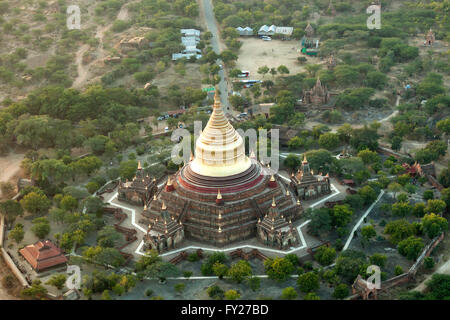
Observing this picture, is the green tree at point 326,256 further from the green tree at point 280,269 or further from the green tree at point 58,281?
the green tree at point 58,281

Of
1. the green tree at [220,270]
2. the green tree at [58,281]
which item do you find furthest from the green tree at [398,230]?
the green tree at [58,281]

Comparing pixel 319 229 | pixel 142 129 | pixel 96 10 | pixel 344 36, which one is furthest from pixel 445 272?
pixel 96 10

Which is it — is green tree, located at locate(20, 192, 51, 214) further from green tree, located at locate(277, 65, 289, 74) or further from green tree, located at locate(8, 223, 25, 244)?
green tree, located at locate(277, 65, 289, 74)

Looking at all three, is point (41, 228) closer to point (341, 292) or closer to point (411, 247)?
point (341, 292)

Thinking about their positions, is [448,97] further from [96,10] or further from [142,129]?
[96,10]

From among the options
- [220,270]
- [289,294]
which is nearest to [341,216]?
[289,294]

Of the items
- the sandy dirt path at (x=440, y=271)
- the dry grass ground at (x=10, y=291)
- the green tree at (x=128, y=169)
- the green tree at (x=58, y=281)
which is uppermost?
the green tree at (x=128, y=169)

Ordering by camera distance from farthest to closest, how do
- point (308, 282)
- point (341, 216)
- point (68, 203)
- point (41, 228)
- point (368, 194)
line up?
point (368, 194), point (68, 203), point (341, 216), point (41, 228), point (308, 282)
